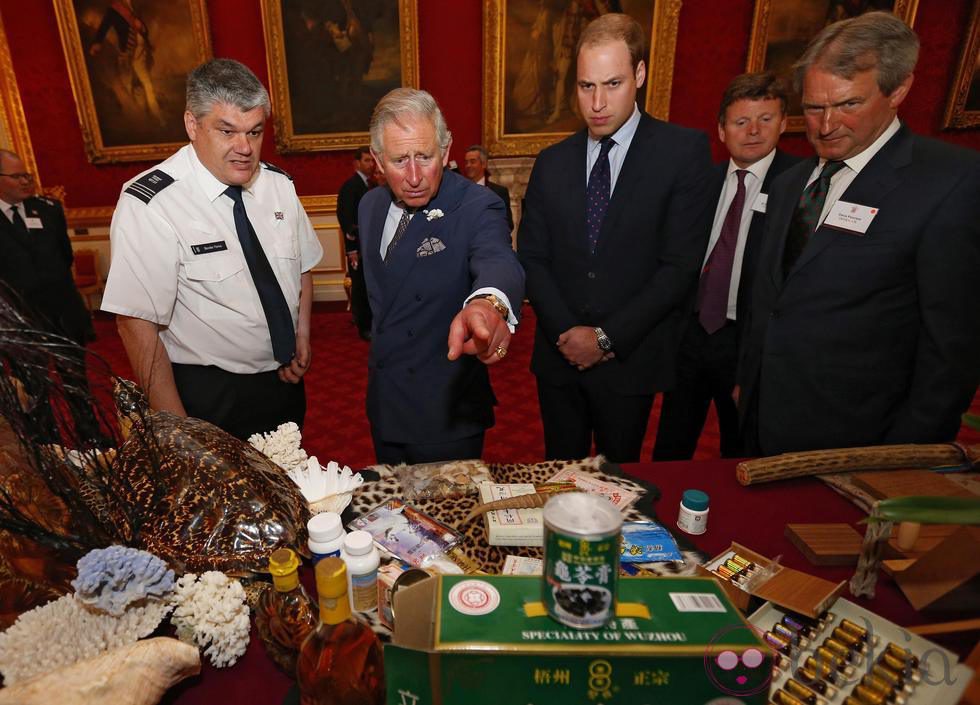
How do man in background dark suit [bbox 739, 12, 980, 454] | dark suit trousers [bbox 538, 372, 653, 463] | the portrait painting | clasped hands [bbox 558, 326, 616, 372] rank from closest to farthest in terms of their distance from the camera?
man in background dark suit [bbox 739, 12, 980, 454] → clasped hands [bbox 558, 326, 616, 372] → dark suit trousers [bbox 538, 372, 653, 463] → the portrait painting

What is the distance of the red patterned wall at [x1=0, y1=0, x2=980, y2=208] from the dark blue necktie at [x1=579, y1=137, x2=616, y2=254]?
504 cm

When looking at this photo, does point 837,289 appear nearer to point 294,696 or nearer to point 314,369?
point 294,696

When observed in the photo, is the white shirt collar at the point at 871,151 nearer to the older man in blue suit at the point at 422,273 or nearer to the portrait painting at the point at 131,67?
the older man in blue suit at the point at 422,273

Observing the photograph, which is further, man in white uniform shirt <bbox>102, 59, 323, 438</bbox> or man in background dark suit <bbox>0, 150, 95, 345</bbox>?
man in background dark suit <bbox>0, 150, 95, 345</bbox>

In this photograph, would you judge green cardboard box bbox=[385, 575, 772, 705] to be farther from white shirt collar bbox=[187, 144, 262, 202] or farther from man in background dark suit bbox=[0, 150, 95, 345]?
man in background dark suit bbox=[0, 150, 95, 345]

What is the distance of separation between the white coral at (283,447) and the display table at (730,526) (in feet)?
1.65

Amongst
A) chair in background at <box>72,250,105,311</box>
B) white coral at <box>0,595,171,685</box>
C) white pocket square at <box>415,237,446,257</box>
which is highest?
white pocket square at <box>415,237,446,257</box>

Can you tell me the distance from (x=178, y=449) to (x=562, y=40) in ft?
21.9

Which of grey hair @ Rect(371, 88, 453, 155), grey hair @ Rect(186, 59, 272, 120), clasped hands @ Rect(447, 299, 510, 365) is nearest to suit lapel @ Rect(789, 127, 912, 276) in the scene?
clasped hands @ Rect(447, 299, 510, 365)

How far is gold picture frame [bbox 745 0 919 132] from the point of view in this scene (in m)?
6.39

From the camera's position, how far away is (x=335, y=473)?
1.51 meters

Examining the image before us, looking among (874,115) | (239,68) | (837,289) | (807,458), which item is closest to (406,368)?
(239,68)

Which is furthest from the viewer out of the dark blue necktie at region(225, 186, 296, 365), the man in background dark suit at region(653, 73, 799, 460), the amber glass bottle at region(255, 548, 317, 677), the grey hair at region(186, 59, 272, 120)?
the man in background dark suit at region(653, 73, 799, 460)

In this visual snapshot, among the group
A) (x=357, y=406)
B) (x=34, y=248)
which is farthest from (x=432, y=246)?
(x=34, y=248)
